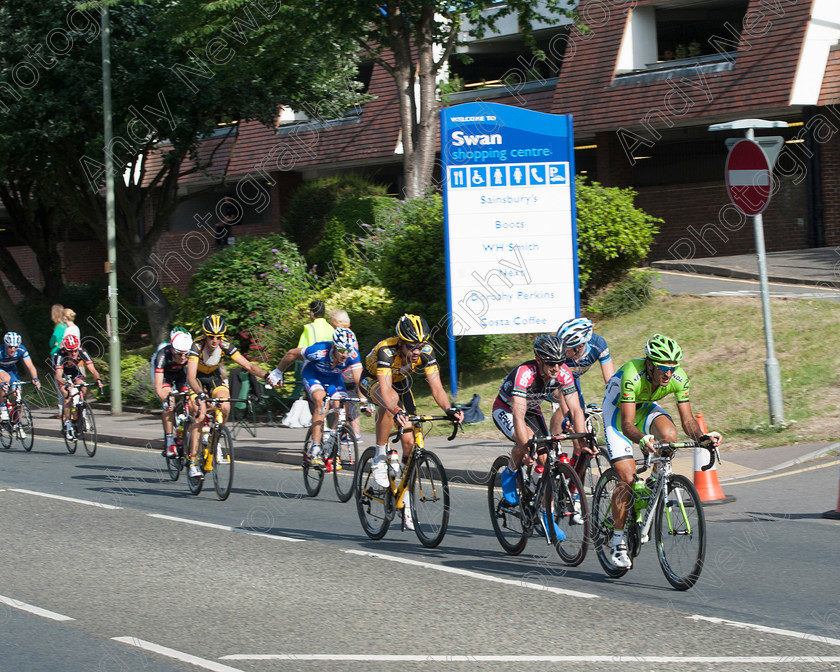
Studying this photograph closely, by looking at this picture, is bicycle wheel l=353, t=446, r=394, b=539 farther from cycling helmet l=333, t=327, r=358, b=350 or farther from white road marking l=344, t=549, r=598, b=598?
cycling helmet l=333, t=327, r=358, b=350

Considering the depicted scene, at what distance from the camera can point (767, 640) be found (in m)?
6.04

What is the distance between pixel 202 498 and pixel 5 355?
24.1 ft

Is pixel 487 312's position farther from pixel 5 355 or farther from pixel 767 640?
pixel 767 640

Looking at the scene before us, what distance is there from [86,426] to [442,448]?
220 inches

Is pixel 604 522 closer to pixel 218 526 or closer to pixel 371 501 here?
pixel 371 501

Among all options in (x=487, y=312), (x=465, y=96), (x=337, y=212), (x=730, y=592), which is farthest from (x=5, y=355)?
(x=465, y=96)

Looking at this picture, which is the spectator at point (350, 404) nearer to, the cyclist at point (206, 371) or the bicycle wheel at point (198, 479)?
the cyclist at point (206, 371)

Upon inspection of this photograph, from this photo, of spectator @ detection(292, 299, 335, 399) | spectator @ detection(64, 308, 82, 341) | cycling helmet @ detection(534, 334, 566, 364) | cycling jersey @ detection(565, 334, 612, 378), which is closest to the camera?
cycling helmet @ detection(534, 334, 566, 364)

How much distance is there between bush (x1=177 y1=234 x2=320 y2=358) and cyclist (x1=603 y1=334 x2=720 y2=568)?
12.4m

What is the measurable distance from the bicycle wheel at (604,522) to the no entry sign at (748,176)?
6.14 m

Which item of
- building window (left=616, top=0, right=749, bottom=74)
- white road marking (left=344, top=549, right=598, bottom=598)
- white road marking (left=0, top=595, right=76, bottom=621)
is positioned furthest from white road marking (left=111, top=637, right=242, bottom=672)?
building window (left=616, top=0, right=749, bottom=74)

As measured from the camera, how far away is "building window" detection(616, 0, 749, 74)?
2611cm

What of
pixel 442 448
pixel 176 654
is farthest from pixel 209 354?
pixel 176 654

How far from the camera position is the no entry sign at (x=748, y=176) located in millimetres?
12509
